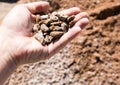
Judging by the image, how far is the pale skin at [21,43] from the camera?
3.10 m

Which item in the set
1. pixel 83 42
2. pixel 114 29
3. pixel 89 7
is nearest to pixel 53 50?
pixel 83 42

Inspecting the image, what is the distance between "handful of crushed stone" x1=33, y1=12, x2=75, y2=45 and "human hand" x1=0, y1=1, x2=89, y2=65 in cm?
5

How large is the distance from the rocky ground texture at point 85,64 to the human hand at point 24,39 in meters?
0.66

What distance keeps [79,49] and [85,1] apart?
0.98 metres

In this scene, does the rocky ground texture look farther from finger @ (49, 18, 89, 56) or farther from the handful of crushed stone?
finger @ (49, 18, 89, 56)

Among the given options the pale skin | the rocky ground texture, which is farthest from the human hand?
the rocky ground texture

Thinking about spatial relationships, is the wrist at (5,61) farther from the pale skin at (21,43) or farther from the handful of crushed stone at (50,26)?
the handful of crushed stone at (50,26)

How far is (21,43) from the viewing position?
3180mm

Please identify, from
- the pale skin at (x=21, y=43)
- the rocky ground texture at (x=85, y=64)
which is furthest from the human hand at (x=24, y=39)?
the rocky ground texture at (x=85, y=64)

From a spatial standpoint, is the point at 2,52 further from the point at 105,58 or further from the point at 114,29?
the point at 114,29

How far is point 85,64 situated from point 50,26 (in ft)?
2.27

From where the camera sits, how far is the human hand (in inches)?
123

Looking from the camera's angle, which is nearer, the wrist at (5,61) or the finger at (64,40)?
the wrist at (5,61)

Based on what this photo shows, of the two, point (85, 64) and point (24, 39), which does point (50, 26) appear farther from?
point (85, 64)
